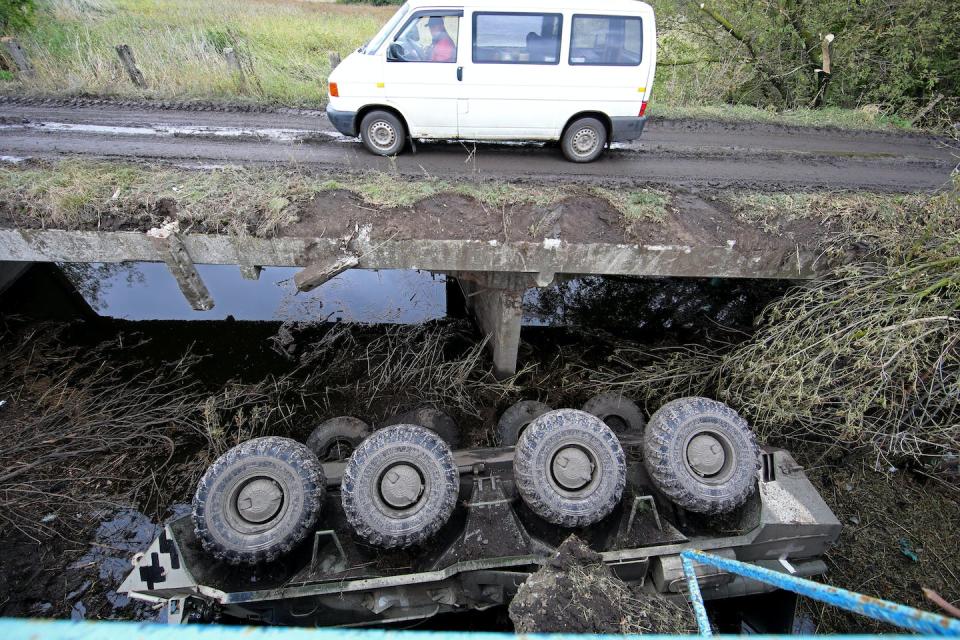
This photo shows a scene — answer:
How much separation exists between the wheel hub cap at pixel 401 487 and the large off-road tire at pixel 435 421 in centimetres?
163

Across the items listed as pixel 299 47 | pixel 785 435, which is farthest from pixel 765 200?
pixel 299 47

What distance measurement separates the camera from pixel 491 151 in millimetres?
7105

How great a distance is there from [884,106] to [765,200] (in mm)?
8178

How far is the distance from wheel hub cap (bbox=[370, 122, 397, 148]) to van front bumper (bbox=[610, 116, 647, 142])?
3191 millimetres

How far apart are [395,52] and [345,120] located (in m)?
1.16

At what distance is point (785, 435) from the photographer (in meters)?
4.86

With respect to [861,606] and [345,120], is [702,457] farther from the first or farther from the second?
[345,120]

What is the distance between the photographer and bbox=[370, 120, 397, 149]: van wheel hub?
655 centimetres

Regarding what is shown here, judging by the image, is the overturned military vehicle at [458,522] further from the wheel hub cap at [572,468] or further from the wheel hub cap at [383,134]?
the wheel hub cap at [383,134]

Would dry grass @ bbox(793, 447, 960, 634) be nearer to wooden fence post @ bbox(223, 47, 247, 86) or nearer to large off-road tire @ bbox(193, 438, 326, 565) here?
large off-road tire @ bbox(193, 438, 326, 565)

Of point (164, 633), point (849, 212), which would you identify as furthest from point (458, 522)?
point (849, 212)

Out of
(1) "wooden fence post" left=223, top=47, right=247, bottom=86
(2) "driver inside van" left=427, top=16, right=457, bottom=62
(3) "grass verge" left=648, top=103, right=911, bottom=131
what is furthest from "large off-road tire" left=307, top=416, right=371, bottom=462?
(3) "grass verge" left=648, top=103, right=911, bottom=131

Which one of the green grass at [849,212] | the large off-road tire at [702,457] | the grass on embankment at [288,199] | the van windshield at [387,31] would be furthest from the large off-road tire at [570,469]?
the van windshield at [387,31]

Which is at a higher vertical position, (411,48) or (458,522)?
(411,48)
